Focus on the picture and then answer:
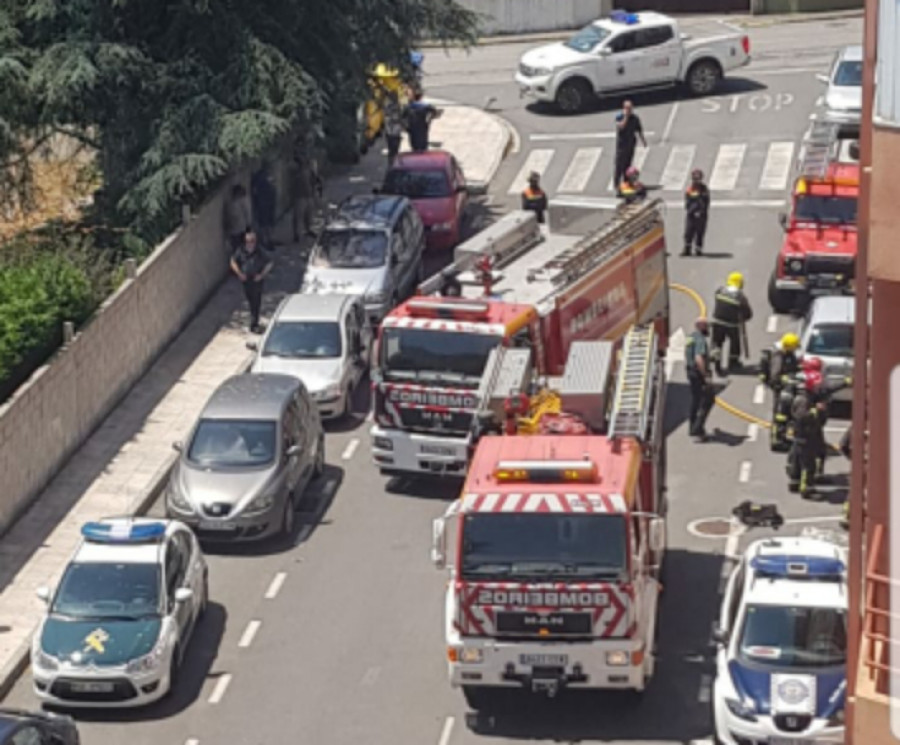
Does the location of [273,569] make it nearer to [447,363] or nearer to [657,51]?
[447,363]

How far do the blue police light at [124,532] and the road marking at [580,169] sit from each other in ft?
63.5

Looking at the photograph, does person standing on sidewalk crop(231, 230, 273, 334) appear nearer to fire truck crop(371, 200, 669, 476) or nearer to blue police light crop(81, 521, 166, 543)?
fire truck crop(371, 200, 669, 476)

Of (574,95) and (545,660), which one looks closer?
(545,660)

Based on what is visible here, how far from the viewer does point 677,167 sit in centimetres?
4450

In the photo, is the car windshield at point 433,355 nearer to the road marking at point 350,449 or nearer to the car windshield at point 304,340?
the road marking at point 350,449

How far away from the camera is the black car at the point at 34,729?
20.4 metres

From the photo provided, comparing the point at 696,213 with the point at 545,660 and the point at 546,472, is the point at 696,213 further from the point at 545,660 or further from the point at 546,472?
the point at 545,660

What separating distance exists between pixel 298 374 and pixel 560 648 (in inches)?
421

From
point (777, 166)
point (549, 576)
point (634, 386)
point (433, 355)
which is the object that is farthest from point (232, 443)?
point (777, 166)

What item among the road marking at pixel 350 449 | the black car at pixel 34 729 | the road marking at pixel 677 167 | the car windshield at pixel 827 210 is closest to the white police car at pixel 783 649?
the black car at pixel 34 729

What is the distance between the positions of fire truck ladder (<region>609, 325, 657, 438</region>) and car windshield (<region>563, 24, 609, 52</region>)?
21906mm

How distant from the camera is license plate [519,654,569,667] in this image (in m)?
22.7

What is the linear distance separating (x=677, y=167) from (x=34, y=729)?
26369 mm

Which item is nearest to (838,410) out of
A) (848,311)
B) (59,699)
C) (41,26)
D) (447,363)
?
(848,311)
